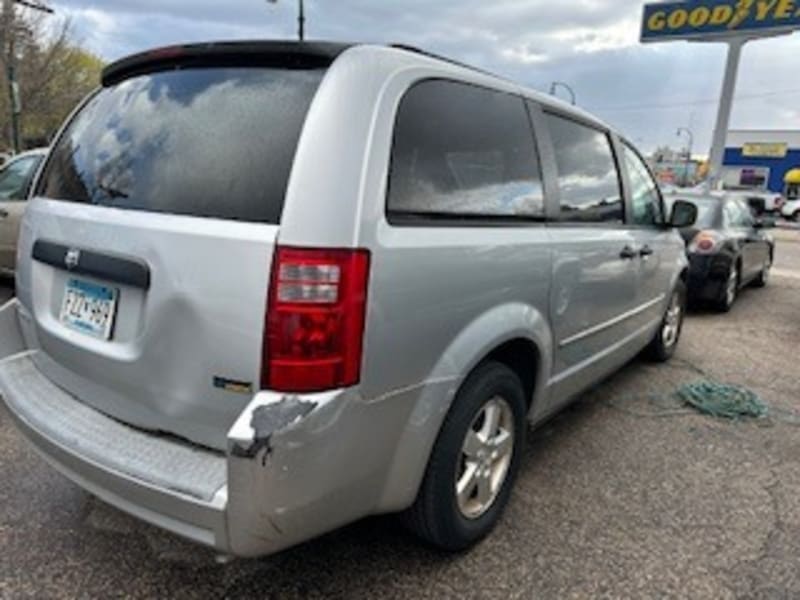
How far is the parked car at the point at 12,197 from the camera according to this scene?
598 cm

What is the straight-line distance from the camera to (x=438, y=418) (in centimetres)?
215

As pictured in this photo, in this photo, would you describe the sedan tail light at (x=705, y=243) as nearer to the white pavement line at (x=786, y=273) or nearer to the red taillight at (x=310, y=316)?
the white pavement line at (x=786, y=273)

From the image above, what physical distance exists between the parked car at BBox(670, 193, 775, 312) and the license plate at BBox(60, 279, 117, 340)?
6304 millimetres

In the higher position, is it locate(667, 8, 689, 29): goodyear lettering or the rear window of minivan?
locate(667, 8, 689, 29): goodyear lettering

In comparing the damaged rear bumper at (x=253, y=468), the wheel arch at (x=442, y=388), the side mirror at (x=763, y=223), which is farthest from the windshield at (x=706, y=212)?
the damaged rear bumper at (x=253, y=468)

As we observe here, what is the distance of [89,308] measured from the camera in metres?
2.12

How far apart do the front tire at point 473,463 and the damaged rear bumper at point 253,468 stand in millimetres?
310

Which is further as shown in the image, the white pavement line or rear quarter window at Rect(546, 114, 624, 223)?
the white pavement line

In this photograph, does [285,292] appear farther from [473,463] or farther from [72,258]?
[473,463]

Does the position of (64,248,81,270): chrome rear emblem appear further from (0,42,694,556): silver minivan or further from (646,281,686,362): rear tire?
(646,281,686,362): rear tire

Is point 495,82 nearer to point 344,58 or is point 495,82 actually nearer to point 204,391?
point 344,58

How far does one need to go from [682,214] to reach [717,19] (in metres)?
22.7

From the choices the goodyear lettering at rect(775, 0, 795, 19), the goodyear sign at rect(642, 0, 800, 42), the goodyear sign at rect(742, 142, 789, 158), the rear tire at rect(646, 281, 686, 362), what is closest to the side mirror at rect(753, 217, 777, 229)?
the rear tire at rect(646, 281, 686, 362)

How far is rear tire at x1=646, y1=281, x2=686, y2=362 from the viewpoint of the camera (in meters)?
5.01
